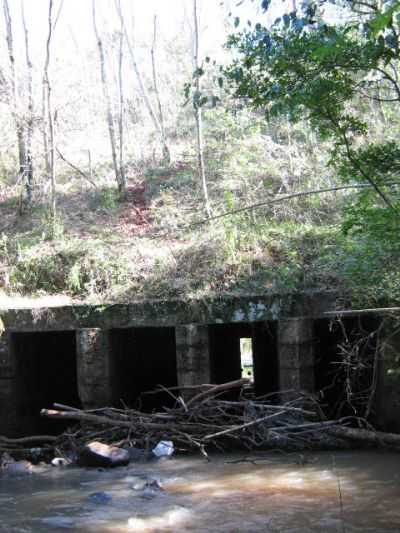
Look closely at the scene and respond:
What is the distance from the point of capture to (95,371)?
11625 mm

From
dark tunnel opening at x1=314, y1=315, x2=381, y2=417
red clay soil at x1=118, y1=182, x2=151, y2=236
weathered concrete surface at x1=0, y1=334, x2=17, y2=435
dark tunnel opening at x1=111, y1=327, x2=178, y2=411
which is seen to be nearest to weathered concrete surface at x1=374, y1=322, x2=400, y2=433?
dark tunnel opening at x1=314, y1=315, x2=381, y2=417

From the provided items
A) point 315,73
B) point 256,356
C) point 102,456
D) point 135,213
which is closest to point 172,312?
point 102,456

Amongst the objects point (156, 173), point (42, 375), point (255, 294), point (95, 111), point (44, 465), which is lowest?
point (44, 465)

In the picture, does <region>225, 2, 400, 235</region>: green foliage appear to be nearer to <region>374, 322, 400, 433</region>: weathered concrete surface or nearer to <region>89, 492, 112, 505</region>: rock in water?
<region>374, 322, 400, 433</region>: weathered concrete surface

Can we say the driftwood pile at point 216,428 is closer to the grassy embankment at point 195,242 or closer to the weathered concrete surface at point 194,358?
the weathered concrete surface at point 194,358

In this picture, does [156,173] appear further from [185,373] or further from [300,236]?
[185,373]

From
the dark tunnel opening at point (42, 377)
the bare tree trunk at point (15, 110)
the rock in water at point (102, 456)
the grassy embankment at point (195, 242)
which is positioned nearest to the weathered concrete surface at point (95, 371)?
the grassy embankment at point (195, 242)

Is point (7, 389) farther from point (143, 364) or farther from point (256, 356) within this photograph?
point (256, 356)

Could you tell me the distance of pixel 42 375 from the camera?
44.8 feet

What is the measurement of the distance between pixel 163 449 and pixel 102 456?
0.99 meters

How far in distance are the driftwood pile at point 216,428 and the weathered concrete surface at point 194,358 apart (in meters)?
0.31

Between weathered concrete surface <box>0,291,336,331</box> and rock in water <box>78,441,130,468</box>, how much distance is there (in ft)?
8.18

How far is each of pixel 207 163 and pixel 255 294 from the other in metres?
9.10

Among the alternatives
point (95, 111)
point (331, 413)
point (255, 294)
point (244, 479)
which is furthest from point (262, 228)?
point (95, 111)
